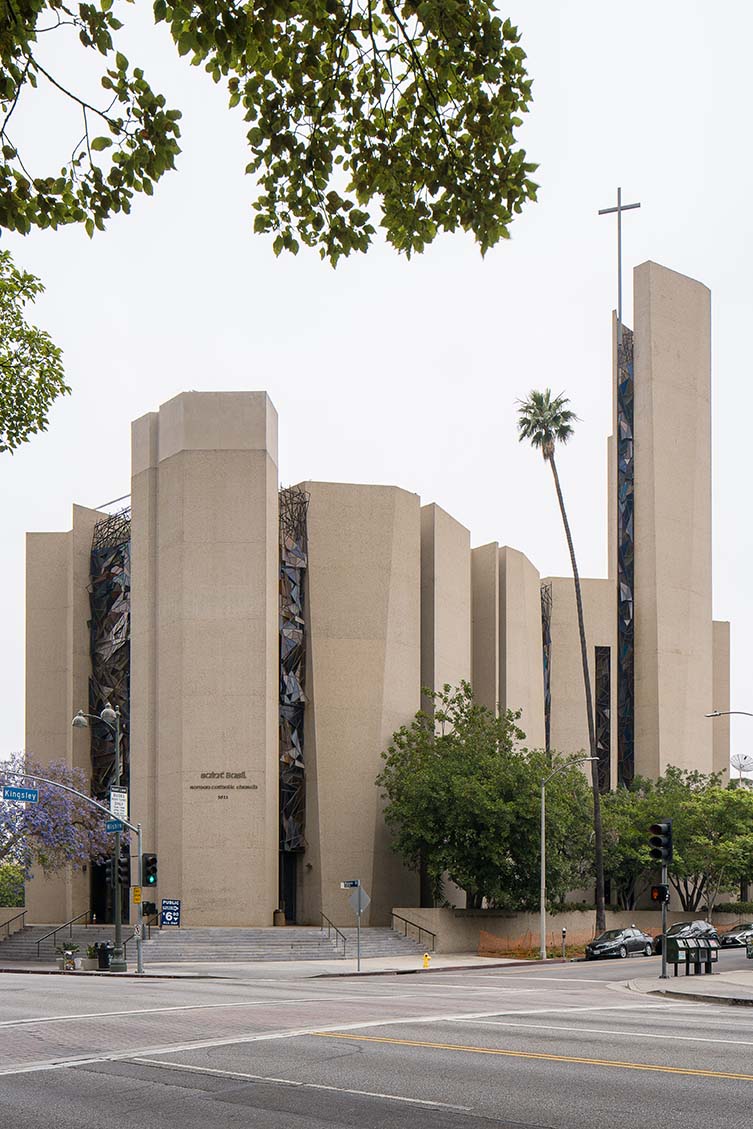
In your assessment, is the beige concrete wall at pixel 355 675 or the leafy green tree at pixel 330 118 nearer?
the leafy green tree at pixel 330 118

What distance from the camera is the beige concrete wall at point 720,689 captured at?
9281 cm

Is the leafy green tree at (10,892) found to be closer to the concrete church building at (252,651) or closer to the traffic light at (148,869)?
the concrete church building at (252,651)

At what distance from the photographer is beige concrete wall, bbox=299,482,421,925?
59438 mm

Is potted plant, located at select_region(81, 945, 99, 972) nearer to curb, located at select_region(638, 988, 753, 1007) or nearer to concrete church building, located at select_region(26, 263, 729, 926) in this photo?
concrete church building, located at select_region(26, 263, 729, 926)

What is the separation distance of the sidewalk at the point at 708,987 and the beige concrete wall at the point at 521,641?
3513cm

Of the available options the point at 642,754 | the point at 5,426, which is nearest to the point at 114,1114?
the point at 5,426

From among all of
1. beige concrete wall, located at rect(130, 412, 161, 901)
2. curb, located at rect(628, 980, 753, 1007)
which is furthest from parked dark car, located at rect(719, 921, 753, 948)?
curb, located at rect(628, 980, 753, 1007)

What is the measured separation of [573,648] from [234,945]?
3631 centimetres

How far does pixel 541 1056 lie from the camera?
54.4ft

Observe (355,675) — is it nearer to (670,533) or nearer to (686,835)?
(686,835)

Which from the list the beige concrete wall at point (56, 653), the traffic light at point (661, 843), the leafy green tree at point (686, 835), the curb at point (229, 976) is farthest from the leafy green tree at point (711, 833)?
the traffic light at point (661, 843)

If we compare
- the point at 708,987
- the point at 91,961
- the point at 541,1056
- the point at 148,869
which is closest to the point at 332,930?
the point at 91,961

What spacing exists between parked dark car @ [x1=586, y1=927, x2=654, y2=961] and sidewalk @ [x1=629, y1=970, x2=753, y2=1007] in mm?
14198

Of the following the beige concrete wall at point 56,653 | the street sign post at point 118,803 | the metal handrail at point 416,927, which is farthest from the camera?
the beige concrete wall at point 56,653
